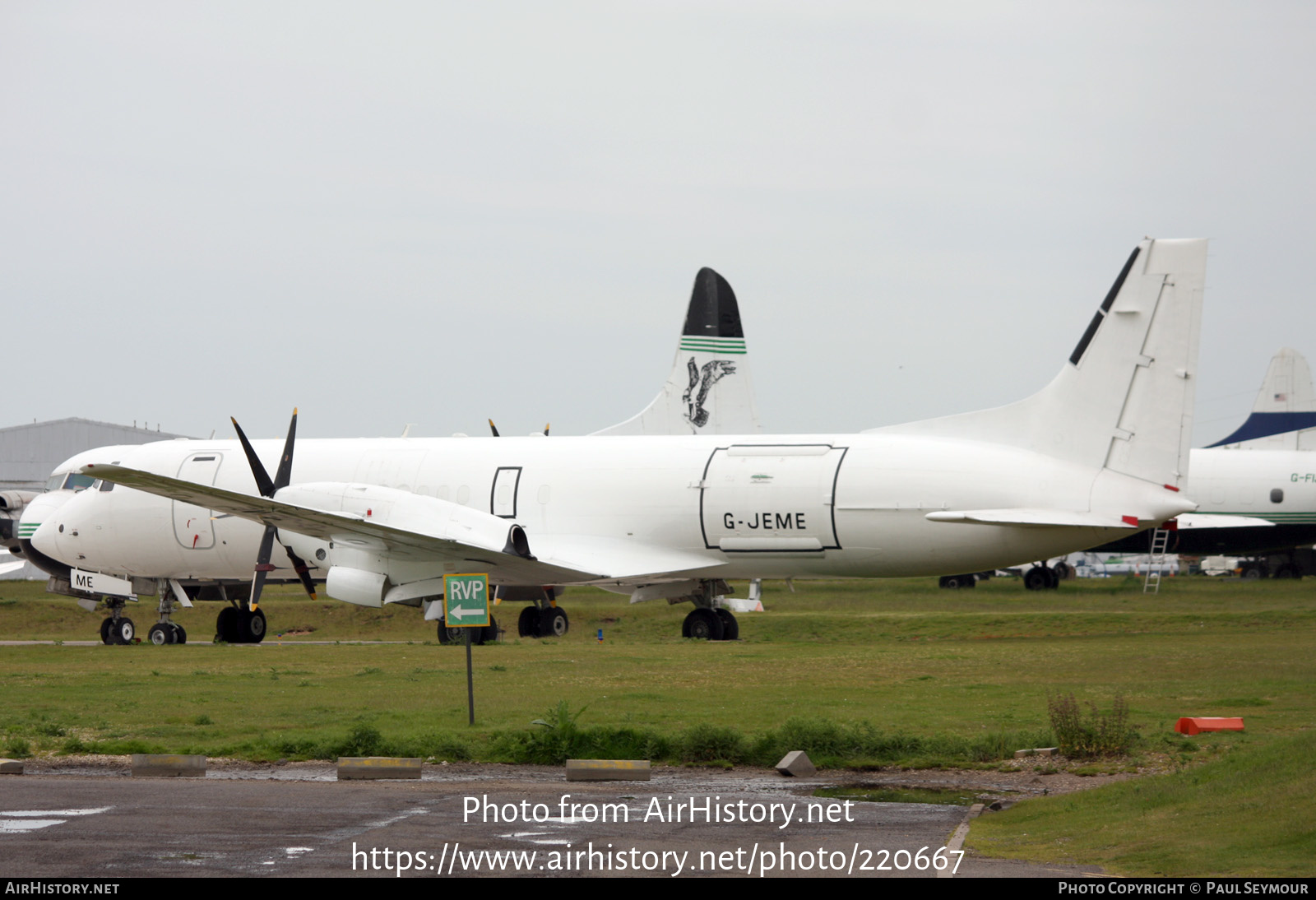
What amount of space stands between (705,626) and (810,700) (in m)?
10.9

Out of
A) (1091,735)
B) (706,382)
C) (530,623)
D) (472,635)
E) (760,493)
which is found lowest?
(472,635)

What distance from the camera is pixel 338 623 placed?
40844 millimetres

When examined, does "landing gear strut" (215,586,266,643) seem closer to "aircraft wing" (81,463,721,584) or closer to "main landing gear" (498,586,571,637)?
"main landing gear" (498,586,571,637)

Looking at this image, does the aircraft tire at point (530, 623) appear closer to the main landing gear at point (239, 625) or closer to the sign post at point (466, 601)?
the main landing gear at point (239, 625)

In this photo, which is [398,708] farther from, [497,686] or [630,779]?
[630,779]

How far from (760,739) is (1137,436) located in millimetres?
13070

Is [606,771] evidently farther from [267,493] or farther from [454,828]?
[267,493]

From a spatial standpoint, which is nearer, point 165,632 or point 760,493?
point 760,493

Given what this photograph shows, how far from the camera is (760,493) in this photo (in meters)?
25.3

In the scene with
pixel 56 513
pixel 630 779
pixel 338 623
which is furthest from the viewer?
pixel 338 623

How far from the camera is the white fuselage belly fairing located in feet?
78.4

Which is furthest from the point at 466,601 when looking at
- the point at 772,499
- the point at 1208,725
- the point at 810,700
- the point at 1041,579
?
the point at 1041,579

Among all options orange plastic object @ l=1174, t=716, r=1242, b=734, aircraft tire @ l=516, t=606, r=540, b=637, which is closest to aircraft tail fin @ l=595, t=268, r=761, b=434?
aircraft tire @ l=516, t=606, r=540, b=637

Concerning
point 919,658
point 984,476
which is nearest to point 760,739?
point 919,658
